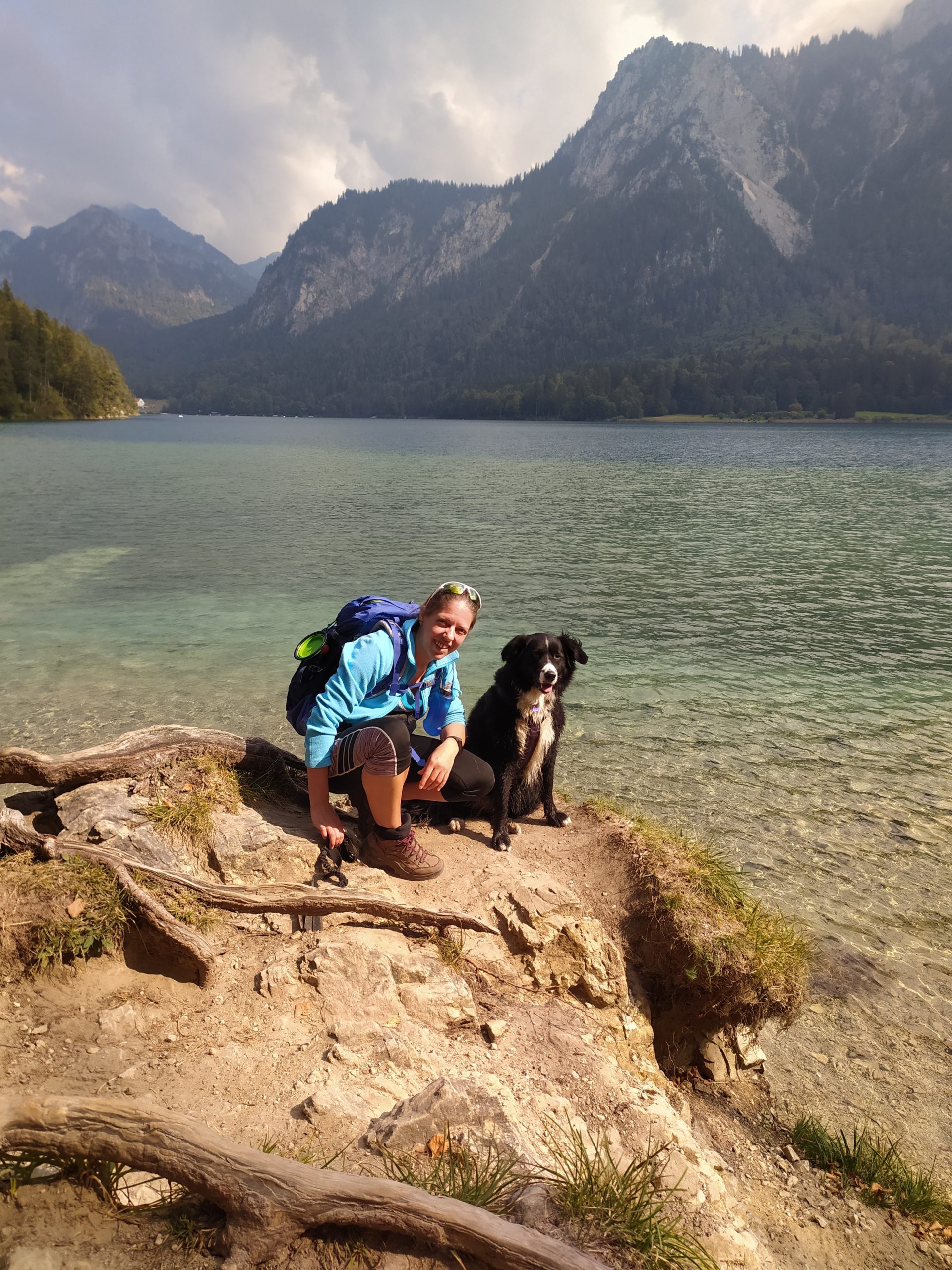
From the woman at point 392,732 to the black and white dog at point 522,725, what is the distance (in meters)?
0.88

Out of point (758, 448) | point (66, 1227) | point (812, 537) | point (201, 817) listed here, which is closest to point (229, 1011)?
point (66, 1227)

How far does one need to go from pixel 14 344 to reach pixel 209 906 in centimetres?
12347

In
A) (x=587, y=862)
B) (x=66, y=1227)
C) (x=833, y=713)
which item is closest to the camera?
(x=66, y=1227)

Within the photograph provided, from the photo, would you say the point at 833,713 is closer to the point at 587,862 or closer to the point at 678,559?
the point at 587,862

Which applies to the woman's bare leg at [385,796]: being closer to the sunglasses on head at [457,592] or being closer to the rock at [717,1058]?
the sunglasses on head at [457,592]

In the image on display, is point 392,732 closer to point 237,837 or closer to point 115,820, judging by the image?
point 237,837

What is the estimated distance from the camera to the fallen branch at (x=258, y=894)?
3.96 m

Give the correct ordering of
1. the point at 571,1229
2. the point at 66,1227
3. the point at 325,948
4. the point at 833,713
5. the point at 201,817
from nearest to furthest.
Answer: the point at 66,1227
the point at 571,1229
the point at 325,948
the point at 201,817
the point at 833,713

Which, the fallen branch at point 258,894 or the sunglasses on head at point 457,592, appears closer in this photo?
the fallen branch at point 258,894

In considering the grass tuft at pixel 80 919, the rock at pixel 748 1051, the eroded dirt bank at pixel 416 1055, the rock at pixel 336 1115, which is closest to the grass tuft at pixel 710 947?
the rock at pixel 748 1051

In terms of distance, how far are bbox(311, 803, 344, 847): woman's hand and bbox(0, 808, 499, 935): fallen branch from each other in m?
0.46

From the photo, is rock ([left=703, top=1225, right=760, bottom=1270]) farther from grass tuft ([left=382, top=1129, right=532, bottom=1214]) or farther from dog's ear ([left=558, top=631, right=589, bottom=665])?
dog's ear ([left=558, top=631, right=589, bottom=665])

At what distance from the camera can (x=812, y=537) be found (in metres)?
27.3

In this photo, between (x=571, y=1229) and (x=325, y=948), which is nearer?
(x=571, y=1229)
